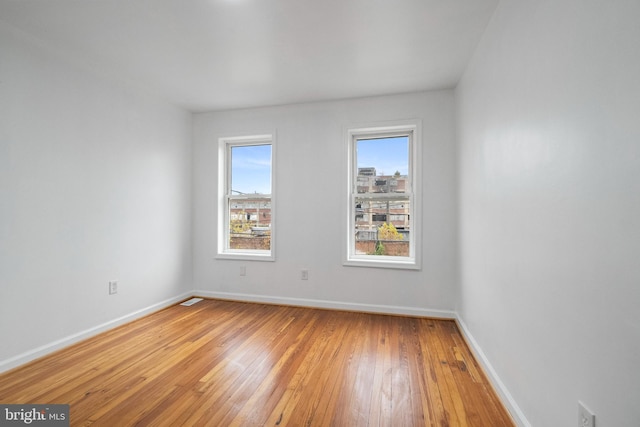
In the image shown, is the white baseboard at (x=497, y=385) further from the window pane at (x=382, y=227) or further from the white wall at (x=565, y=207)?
the window pane at (x=382, y=227)

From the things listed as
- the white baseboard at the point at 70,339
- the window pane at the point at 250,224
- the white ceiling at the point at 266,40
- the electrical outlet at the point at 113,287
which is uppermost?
the white ceiling at the point at 266,40

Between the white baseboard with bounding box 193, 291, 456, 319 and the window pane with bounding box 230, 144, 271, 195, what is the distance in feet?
4.62

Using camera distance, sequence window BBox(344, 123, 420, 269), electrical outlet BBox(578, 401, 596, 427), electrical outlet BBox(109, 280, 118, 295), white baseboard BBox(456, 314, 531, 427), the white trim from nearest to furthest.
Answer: electrical outlet BBox(578, 401, 596, 427), white baseboard BBox(456, 314, 531, 427), electrical outlet BBox(109, 280, 118, 295), window BBox(344, 123, 420, 269), the white trim

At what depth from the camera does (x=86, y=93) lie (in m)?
2.61

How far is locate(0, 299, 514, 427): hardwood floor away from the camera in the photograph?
162 cm

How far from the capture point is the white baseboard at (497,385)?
1518mm

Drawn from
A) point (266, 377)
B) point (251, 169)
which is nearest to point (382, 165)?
point (251, 169)

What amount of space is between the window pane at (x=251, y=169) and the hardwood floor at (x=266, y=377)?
1797 millimetres

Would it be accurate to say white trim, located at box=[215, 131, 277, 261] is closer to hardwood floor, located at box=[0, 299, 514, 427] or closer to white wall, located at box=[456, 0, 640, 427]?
hardwood floor, located at box=[0, 299, 514, 427]

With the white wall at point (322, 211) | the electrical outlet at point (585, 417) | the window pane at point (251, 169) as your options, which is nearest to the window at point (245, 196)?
the window pane at point (251, 169)

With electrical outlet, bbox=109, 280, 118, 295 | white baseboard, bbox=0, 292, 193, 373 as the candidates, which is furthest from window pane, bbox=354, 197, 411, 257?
electrical outlet, bbox=109, 280, 118, 295

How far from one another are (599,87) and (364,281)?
9.02 feet

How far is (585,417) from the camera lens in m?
1.02

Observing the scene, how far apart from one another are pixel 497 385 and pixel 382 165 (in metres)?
A: 2.42
